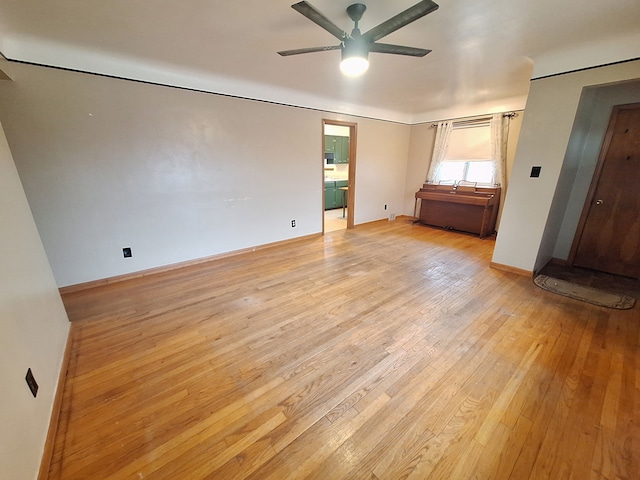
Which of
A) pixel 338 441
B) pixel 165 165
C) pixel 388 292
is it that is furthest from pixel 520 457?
pixel 165 165

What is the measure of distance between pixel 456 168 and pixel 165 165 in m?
5.20

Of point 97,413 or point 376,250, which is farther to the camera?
point 376,250

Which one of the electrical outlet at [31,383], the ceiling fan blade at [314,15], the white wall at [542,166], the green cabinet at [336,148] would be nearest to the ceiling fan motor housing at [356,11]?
the ceiling fan blade at [314,15]

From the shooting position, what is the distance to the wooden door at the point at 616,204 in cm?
283

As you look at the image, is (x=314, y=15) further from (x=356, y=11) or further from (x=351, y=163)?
(x=351, y=163)

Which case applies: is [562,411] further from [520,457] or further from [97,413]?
[97,413]

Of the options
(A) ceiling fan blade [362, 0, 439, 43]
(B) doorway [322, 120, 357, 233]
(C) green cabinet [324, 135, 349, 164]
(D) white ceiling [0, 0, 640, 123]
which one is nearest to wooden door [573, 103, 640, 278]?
(D) white ceiling [0, 0, 640, 123]

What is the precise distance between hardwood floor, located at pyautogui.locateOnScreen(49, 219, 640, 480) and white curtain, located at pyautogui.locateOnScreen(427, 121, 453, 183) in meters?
3.21

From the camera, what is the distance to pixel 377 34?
1683 millimetres

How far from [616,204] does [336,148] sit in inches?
211

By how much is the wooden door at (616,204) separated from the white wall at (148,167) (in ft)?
11.9

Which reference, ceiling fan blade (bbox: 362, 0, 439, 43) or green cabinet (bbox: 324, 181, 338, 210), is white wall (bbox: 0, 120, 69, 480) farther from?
green cabinet (bbox: 324, 181, 338, 210)

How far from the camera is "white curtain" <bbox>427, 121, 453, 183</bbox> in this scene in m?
5.04

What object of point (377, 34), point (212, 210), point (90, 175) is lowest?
point (212, 210)
